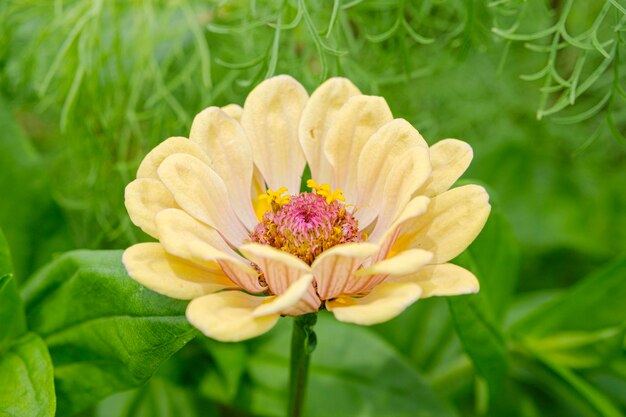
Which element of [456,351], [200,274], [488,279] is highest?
[200,274]

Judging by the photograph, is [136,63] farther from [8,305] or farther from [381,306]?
[381,306]

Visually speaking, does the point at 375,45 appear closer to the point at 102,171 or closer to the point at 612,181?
the point at 102,171

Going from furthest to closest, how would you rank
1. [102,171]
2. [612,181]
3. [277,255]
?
1. [612,181]
2. [102,171]
3. [277,255]

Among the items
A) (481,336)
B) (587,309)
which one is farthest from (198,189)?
(587,309)

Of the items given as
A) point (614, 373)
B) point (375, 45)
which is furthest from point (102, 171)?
point (614, 373)

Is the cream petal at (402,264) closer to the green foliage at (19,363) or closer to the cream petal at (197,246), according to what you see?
the cream petal at (197,246)

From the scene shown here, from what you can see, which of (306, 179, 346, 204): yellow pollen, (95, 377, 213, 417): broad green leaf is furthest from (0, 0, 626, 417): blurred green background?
(306, 179, 346, 204): yellow pollen
